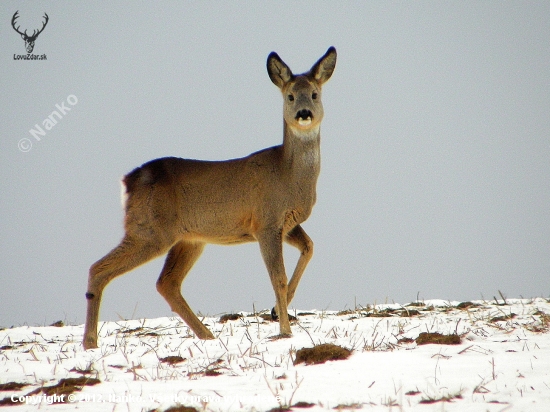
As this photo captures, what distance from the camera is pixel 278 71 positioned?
8953 mm

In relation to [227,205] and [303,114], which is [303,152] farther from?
[227,205]

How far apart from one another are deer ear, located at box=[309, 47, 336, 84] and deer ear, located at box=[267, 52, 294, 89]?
315mm

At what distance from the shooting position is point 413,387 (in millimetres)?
4465

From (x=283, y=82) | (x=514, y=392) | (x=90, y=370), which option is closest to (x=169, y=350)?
(x=90, y=370)

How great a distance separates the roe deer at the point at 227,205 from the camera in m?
7.91

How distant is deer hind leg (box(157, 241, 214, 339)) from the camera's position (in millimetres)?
8312

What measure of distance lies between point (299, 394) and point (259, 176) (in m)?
4.27

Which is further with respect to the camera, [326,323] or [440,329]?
[326,323]

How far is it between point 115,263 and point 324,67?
3777 mm

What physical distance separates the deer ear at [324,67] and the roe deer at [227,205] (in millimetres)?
21

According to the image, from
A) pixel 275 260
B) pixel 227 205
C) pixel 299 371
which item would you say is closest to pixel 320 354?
pixel 299 371

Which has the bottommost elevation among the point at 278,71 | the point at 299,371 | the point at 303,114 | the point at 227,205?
the point at 299,371

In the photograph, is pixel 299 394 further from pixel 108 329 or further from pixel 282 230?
pixel 108 329

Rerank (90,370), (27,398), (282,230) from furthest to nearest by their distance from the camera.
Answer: (282,230), (90,370), (27,398)
